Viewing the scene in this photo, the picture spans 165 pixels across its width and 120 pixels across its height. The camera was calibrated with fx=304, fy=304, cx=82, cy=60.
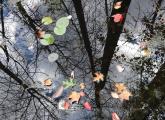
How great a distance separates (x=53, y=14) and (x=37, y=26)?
50 cm

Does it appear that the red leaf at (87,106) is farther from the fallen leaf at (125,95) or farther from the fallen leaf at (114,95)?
the fallen leaf at (125,95)

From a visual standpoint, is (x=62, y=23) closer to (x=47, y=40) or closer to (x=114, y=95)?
(x=47, y=40)

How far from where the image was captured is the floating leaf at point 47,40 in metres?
6.60

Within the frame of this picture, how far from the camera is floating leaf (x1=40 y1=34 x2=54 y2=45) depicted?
6.60m

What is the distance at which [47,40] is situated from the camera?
705 cm

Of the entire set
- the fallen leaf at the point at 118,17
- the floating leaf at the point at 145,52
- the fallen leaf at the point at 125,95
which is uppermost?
the floating leaf at the point at 145,52

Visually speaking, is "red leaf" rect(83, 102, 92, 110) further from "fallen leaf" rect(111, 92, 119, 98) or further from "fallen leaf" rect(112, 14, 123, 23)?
"fallen leaf" rect(112, 14, 123, 23)

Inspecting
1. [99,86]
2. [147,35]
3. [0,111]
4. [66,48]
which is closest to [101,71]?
[99,86]

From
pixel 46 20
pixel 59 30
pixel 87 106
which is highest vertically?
pixel 46 20

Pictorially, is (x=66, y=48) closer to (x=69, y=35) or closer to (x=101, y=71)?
(x=69, y=35)

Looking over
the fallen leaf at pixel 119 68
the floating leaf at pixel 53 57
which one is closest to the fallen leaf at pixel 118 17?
the fallen leaf at pixel 119 68

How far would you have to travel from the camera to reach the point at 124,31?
6773mm

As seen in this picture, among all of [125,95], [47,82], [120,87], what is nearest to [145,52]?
[120,87]

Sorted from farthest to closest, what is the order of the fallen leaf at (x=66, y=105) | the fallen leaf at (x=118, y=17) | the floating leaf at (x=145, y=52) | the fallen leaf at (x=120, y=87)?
the floating leaf at (x=145, y=52) → the fallen leaf at (x=120, y=87) → the fallen leaf at (x=66, y=105) → the fallen leaf at (x=118, y=17)
